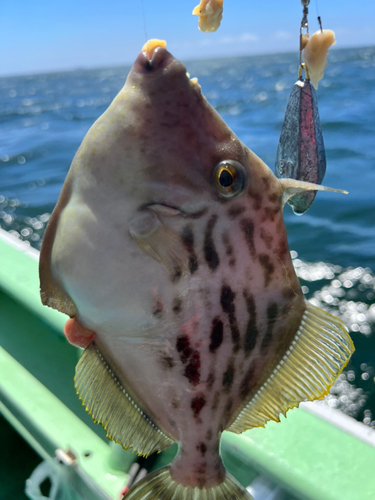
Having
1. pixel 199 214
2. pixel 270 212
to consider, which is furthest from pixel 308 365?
pixel 199 214

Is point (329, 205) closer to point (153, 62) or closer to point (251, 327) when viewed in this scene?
point (251, 327)

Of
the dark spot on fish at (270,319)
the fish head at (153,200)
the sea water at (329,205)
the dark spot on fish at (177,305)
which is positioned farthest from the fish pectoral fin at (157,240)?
the sea water at (329,205)

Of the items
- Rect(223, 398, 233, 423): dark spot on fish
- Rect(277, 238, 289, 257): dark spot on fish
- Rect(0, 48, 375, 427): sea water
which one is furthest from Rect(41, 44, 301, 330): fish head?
Rect(0, 48, 375, 427): sea water

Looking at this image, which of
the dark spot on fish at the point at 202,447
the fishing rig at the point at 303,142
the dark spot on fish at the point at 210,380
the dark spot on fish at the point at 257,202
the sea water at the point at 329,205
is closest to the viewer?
the dark spot on fish at the point at 257,202

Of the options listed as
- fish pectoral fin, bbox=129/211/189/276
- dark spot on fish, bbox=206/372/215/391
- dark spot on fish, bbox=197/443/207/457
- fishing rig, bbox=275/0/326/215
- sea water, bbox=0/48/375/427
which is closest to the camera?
fish pectoral fin, bbox=129/211/189/276

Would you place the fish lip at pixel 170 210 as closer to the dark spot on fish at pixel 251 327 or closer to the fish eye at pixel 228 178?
the fish eye at pixel 228 178

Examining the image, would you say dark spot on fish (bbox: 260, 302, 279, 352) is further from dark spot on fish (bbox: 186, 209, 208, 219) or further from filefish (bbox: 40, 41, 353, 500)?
dark spot on fish (bbox: 186, 209, 208, 219)
